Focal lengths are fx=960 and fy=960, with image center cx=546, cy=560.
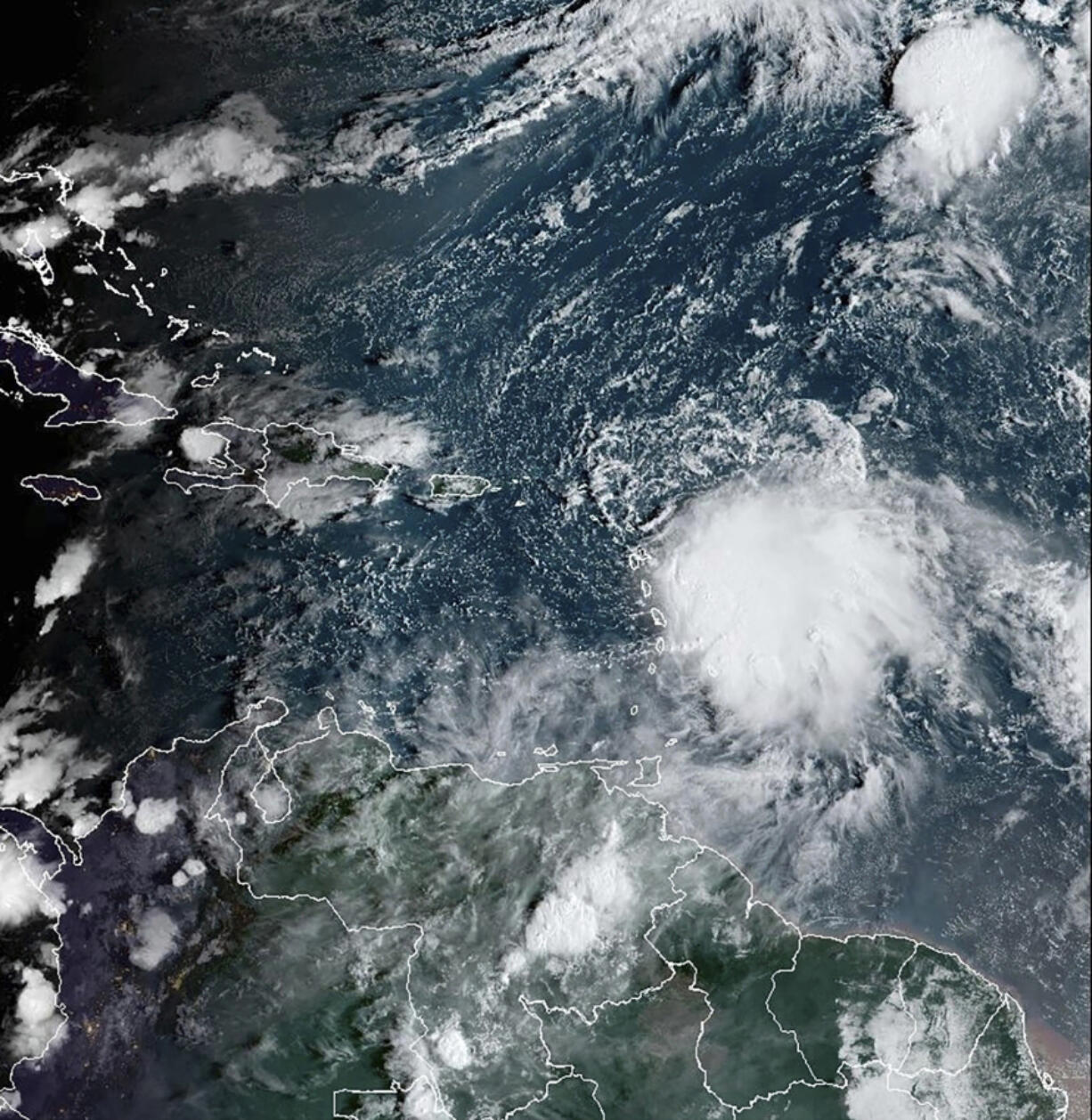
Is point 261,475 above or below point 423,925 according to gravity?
above

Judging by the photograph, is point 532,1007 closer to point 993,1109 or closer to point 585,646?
point 585,646

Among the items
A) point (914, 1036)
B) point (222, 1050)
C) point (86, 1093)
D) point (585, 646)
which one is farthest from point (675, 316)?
point (86, 1093)

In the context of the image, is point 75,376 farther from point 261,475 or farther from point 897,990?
point 897,990

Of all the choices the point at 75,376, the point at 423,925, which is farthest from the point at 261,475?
the point at 423,925

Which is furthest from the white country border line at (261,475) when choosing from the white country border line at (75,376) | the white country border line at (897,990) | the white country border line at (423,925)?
the white country border line at (897,990)

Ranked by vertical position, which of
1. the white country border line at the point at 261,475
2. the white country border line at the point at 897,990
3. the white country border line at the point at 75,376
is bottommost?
the white country border line at the point at 897,990

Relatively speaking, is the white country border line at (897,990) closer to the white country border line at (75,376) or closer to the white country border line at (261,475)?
the white country border line at (261,475)

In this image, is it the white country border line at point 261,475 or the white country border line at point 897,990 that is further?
the white country border line at point 897,990

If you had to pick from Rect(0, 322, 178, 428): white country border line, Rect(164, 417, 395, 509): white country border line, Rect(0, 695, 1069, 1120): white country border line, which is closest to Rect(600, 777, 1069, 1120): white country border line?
Rect(0, 695, 1069, 1120): white country border line

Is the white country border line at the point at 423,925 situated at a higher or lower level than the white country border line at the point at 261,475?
lower

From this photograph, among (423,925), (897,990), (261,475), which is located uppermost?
(261,475)

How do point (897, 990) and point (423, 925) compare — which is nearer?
point (423, 925)

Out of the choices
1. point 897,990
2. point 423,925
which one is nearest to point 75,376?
point 423,925
